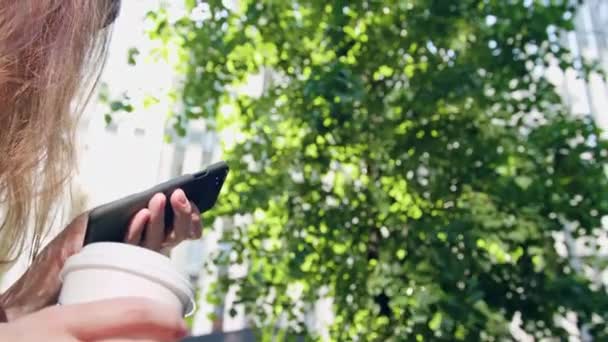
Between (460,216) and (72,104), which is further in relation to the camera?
(460,216)

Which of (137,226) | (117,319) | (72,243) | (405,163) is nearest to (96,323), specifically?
(117,319)

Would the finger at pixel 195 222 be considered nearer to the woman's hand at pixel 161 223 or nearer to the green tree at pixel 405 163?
the woman's hand at pixel 161 223

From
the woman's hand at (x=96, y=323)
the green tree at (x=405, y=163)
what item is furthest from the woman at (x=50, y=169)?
the green tree at (x=405, y=163)

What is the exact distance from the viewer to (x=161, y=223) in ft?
2.00

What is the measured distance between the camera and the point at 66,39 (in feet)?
1.80

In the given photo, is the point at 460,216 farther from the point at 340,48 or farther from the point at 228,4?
the point at 228,4

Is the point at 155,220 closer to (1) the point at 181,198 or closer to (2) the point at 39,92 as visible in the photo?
(1) the point at 181,198

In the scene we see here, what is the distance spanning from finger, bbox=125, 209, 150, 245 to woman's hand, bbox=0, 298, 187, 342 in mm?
215

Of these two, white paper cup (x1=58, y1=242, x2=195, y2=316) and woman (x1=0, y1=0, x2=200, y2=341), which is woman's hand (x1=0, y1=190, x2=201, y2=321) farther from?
white paper cup (x1=58, y1=242, x2=195, y2=316)

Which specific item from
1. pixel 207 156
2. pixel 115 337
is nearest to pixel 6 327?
pixel 115 337

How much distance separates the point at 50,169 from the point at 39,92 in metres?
0.12

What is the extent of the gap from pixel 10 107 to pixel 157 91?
1.92 m

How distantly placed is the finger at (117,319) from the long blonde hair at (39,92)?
0.72 ft

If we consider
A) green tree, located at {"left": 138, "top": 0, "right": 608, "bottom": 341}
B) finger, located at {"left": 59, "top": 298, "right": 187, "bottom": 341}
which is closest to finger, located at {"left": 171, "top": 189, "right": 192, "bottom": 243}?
finger, located at {"left": 59, "top": 298, "right": 187, "bottom": 341}
